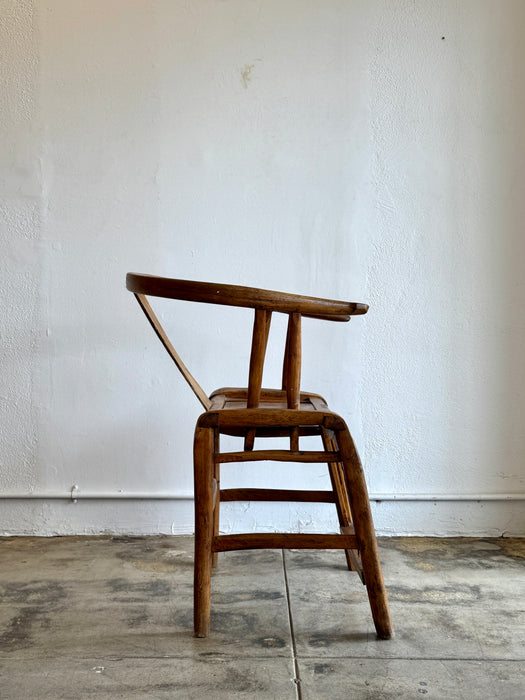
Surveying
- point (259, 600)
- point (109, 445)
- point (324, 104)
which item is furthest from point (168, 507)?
point (324, 104)

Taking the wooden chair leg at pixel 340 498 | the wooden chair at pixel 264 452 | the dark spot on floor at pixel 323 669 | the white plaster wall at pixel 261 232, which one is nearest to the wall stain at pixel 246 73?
the white plaster wall at pixel 261 232

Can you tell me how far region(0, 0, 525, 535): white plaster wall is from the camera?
7.11ft

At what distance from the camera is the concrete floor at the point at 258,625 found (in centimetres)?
123

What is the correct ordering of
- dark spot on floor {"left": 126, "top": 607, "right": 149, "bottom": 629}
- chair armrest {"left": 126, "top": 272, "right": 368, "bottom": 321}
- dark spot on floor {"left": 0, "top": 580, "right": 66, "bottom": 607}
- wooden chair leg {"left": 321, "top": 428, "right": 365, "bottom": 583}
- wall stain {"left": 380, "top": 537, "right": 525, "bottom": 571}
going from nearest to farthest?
chair armrest {"left": 126, "top": 272, "right": 368, "bottom": 321}, dark spot on floor {"left": 126, "top": 607, "right": 149, "bottom": 629}, dark spot on floor {"left": 0, "top": 580, "right": 66, "bottom": 607}, wooden chair leg {"left": 321, "top": 428, "right": 365, "bottom": 583}, wall stain {"left": 380, "top": 537, "right": 525, "bottom": 571}

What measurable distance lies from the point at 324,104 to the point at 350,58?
17cm

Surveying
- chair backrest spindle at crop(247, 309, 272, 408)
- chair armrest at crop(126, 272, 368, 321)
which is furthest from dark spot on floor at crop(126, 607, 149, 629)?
chair armrest at crop(126, 272, 368, 321)

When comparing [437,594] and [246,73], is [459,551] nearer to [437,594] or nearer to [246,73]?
[437,594]

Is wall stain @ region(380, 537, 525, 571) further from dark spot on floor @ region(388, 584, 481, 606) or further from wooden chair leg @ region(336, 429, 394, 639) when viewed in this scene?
wooden chair leg @ region(336, 429, 394, 639)

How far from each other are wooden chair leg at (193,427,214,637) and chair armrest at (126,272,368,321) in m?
0.31

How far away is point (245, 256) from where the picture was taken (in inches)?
86.2

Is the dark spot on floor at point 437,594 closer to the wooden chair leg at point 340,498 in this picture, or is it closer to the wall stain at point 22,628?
the wooden chair leg at point 340,498

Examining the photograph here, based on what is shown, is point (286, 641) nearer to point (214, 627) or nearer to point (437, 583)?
point (214, 627)

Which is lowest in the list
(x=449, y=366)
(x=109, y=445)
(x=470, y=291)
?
(x=109, y=445)

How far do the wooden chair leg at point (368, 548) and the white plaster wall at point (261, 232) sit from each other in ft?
2.53
